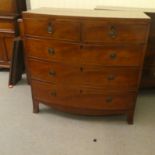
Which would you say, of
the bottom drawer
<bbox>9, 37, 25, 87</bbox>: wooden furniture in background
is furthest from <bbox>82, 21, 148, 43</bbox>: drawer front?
<bbox>9, 37, 25, 87</bbox>: wooden furniture in background

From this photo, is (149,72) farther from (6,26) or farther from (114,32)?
(6,26)

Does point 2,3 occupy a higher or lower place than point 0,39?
higher

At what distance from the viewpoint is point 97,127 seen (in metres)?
1.87

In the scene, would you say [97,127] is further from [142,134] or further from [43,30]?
[43,30]

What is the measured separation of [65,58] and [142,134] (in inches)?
39.3

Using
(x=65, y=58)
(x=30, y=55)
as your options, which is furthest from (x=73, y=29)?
(x=30, y=55)

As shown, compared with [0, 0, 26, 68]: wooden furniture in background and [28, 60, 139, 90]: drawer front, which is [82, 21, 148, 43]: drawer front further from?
[0, 0, 26, 68]: wooden furniture in background

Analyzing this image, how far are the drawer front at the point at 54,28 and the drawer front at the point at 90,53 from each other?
0.20 feet

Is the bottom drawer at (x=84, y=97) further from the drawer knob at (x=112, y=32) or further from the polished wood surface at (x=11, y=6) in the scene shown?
the polished wood surface at (x=11, y=6)

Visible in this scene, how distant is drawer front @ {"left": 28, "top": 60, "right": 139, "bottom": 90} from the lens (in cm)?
165

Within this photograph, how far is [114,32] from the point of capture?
1494mm

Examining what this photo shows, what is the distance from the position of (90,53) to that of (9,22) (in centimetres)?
140

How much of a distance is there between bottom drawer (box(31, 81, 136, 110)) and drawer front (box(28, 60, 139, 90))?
2.6 inches

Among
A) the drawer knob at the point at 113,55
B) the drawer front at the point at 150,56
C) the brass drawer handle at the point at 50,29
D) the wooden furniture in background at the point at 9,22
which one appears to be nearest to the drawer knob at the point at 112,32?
the drawer knob at the point at 113,55
